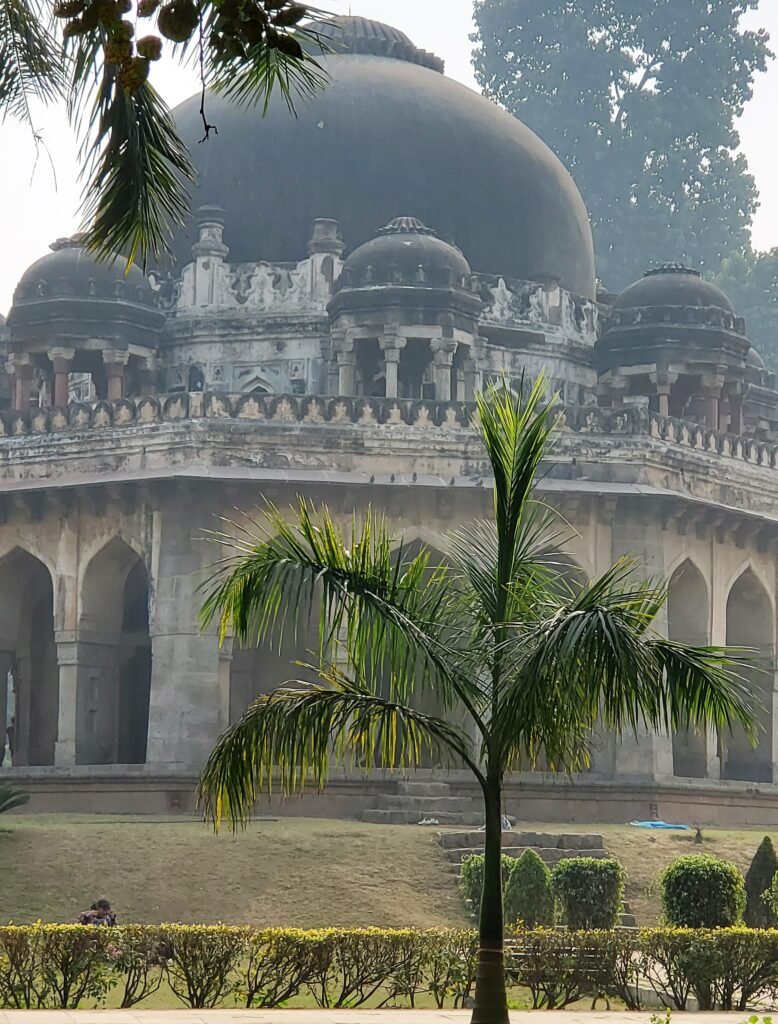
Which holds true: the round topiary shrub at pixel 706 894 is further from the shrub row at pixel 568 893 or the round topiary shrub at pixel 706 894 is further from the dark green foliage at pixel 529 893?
the dark green foliage at pixel 529 893

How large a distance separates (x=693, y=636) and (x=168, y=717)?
6503 millimetres

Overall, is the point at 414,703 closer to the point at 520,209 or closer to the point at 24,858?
the point at 24,858

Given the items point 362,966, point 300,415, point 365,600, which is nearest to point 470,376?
point 300,415

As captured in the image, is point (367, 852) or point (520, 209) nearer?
point (367, 852)

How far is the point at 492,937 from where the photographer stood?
9516 mm

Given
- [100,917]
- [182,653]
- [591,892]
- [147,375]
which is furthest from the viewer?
[147,375]

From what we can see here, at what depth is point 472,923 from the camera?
16.0 metres

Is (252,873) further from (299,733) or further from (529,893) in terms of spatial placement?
(299,733)

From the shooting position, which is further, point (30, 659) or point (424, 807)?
point (30, 659)

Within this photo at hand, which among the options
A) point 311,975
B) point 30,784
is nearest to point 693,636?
point 30,784

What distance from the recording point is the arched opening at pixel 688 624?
25.1 m

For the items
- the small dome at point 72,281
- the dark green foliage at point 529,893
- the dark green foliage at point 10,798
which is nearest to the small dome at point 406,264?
the small dome at point 72,281

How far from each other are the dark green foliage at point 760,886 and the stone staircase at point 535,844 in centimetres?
251

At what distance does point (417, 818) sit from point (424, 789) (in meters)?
1.23
